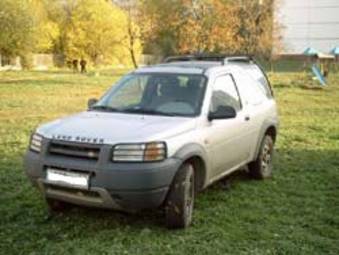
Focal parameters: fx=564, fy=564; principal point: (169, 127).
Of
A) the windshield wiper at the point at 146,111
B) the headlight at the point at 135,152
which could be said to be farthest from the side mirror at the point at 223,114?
the headlight at the point at 135,152

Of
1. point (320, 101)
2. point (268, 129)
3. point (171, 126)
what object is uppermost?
point (171, 126)

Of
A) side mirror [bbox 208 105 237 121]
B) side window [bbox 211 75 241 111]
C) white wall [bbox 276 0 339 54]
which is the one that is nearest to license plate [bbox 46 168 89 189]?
side mirror [bbox 208 105 237 121]

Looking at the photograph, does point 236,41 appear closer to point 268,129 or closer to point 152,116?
point 268,129

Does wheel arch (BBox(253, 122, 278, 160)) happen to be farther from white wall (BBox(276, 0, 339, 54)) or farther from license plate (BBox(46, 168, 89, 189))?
white wall (BBox(276, 0, 339, 54))

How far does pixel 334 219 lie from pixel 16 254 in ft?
11.0

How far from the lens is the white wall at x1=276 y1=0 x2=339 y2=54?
71.1 meters

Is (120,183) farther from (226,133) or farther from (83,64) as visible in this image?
(83,64)

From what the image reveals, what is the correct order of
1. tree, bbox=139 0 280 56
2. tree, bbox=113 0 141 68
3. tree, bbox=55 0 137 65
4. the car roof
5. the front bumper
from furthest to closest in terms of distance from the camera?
tree, bbox=55 0 137 65, tree, bbox=113 0 141 68, tree, bbox=139 0 280 56, the car roof, the front bumper

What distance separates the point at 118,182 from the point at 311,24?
71.0 m

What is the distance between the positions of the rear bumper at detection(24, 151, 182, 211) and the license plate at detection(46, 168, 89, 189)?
0.15 feet

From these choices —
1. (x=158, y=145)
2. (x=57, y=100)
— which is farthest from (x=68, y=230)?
(x=57, y=100)

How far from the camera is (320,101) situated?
2158 centimetres

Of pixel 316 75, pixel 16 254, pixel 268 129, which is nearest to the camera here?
pixel 16 254

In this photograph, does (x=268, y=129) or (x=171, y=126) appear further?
(x=268, y=129)
